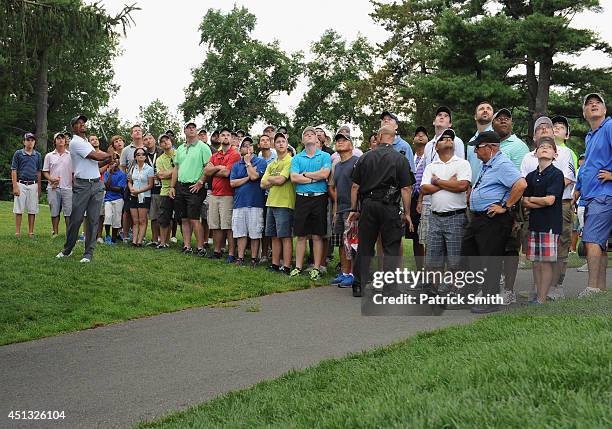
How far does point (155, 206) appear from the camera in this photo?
14.1 metres

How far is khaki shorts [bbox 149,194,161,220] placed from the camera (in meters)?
14.1

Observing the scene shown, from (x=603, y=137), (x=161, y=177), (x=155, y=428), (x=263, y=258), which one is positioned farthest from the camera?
(x=161, y=177)

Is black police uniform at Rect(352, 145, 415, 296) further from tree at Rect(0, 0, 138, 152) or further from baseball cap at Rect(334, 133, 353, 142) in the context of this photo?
tree at Rect(0, 0, 138, 152)

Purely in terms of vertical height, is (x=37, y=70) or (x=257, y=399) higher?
(x=37, y=70)

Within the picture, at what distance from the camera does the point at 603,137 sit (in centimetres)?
801

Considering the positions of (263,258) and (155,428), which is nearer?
(155,428)

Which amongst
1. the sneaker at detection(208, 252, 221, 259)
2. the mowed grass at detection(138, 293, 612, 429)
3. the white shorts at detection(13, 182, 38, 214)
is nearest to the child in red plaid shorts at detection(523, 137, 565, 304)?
the mowed grass at detection(138, 293, 612, 429)

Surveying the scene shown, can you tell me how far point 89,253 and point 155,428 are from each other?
7.23 m

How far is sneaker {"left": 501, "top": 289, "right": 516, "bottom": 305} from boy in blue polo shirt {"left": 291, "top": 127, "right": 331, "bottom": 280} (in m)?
3.34

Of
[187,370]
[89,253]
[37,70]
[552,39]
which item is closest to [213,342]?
[187,370]

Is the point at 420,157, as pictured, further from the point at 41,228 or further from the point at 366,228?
the point at 41,228

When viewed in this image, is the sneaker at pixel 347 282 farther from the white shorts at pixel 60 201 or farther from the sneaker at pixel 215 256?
the white shorts at pixel 60 201

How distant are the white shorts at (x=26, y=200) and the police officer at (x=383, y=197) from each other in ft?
27.4

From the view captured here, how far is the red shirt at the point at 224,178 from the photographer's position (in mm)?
12719
